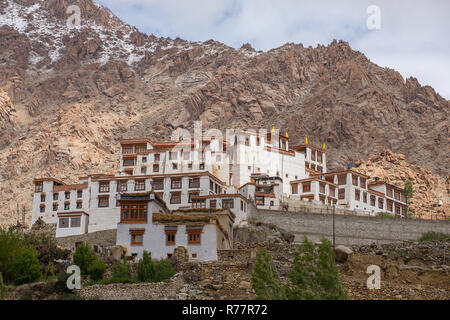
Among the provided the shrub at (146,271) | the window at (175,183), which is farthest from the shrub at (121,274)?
the window at (175,183)

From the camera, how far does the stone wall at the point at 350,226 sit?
266 ft

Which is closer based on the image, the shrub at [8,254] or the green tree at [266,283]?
the green tree at [266,283]

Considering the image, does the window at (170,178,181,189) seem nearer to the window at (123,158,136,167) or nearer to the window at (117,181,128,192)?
the window at (117,181,128,192)

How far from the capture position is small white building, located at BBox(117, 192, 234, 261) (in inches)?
2291

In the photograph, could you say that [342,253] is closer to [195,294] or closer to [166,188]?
[195,294]

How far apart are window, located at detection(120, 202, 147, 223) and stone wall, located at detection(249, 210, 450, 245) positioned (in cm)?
2111

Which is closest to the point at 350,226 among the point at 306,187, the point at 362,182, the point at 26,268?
the point at 306,187

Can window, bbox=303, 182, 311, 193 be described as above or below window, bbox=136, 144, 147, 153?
below

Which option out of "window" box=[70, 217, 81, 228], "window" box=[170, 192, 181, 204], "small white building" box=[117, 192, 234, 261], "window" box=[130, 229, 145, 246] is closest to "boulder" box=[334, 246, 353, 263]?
"small white building" box=[117, 192, 234, 261]

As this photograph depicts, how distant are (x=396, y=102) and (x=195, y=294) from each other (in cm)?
14436

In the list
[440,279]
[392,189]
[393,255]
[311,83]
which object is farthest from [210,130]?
[440,279]

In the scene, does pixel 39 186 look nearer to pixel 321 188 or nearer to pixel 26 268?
pixel 321 188

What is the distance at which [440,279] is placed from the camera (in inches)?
2029

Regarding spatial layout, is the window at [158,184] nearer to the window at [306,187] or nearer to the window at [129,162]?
the window at [129,162]
